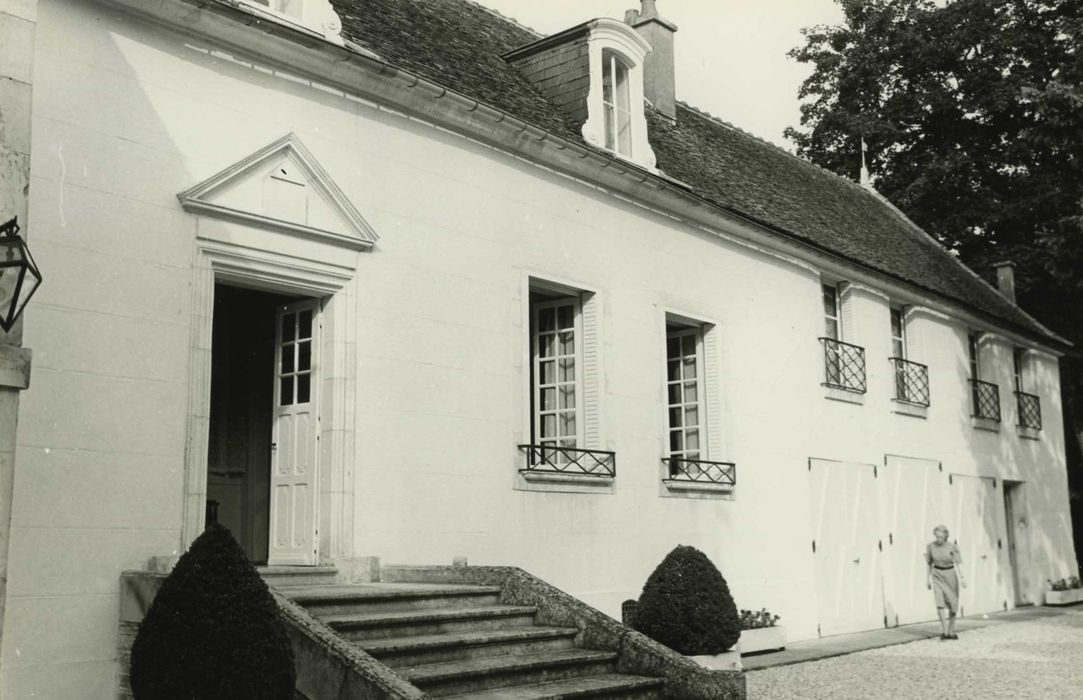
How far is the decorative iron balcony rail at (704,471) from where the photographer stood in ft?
42.7

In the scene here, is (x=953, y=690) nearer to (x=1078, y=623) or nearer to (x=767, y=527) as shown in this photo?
(x=767, y=527)

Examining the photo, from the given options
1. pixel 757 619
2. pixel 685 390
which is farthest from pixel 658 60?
pixel 757 619

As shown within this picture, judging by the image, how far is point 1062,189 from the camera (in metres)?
23.9

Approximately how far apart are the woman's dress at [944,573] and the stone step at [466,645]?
7.92m

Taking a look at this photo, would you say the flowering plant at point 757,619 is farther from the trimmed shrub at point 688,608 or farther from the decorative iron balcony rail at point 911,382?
the decorative iron balcony rail at point 911,382

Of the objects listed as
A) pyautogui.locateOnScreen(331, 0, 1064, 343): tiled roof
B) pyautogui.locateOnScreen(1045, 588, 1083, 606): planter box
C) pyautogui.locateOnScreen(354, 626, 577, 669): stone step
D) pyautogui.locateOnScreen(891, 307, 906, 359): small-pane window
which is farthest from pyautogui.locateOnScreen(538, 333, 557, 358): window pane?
pyautogui.locateOnScreen(1045, 588, 1083, 606): planter box

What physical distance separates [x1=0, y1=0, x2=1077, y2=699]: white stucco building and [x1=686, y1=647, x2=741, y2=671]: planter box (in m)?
1.81

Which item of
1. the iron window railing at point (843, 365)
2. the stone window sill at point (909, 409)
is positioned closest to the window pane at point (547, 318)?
the iron window railing at point (843, 365)

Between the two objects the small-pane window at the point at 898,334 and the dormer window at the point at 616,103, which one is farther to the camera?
the small-pane window at the point at 898,334

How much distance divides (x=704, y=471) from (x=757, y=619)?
185 cm

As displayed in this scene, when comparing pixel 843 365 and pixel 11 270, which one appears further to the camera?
pixel 843 365

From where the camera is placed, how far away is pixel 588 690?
23.8 feet

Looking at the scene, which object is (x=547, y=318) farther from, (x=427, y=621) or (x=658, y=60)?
(x=658, y=60)

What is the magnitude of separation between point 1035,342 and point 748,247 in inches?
401
